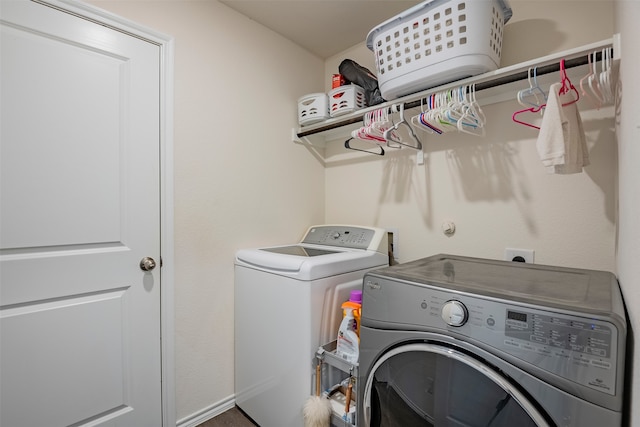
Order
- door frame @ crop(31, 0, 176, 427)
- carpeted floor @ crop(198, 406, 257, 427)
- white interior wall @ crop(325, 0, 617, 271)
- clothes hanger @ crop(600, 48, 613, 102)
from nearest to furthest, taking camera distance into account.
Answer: clothes hanger @ crop(600, 48, 613, 102), white interior wall @ crop(325, 0, 617, 271), door frame @ crop(31, 0, 176, 427), carpeted floor @ crop(198, 406, 257, 427)

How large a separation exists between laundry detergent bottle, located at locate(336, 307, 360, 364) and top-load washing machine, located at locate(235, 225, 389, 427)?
89 mm

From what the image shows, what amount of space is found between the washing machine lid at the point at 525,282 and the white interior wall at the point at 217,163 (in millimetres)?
1034

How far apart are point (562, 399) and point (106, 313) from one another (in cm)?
167

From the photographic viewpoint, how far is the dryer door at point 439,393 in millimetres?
762

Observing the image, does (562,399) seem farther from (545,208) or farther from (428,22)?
(428,22)

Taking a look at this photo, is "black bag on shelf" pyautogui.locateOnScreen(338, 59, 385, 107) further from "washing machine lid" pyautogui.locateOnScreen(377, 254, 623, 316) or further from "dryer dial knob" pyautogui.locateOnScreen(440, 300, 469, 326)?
"dryer dial knob" pyautogui.locateOnScreen(440, 300, 469, 326)

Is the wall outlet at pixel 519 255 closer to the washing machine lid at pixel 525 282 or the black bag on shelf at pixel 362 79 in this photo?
the washing machine lid at pixel 525 282

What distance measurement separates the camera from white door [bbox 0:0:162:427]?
1.15 metres

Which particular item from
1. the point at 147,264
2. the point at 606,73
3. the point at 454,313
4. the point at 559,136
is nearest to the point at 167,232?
the point at 147,264

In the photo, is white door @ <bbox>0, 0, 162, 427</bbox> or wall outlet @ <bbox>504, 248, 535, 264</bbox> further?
wall outlet @ <bbox>504, 248, 535, 264</bbox>

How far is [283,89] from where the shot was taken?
2.05 meters

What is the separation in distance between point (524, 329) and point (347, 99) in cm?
145

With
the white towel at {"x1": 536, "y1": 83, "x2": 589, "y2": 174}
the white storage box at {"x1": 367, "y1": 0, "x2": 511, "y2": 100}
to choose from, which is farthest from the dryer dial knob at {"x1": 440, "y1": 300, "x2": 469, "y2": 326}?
the white storage box at {"x1": 367, "y1": 0, "x2": 511, "y2": 100}

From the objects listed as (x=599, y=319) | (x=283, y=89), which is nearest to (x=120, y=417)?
(x=599, y=319)
